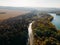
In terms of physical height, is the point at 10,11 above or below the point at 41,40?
above

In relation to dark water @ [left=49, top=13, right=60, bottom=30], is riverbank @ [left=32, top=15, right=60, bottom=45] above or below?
below

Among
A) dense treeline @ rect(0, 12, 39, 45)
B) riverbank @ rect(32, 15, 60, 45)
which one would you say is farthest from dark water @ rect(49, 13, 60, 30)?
dense treeline @ rect(0, 12, 39, 45)

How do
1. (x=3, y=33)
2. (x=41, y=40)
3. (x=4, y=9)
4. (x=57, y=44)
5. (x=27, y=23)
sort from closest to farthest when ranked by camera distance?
(x=57, y=44), (x=41, y=40), (x=3, y=33), (x=27, y=23), (x=4, y=9)

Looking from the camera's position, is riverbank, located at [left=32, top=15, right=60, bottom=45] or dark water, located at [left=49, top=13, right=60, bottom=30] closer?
riverbank, located at [left=32, top=15, right=60, bottom=45]

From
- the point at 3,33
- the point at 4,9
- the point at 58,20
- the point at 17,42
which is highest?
the point at 4,9

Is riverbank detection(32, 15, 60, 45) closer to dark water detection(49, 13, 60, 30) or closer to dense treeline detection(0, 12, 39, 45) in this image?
dark water detection(49, 13, 60, 30)

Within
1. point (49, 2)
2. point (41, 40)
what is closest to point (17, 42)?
point (41, 40)

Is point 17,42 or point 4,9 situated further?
point 4,9

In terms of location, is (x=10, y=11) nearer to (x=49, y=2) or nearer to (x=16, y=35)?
(x=16, y=35)

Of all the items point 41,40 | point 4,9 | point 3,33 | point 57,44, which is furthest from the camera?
point 4,9
